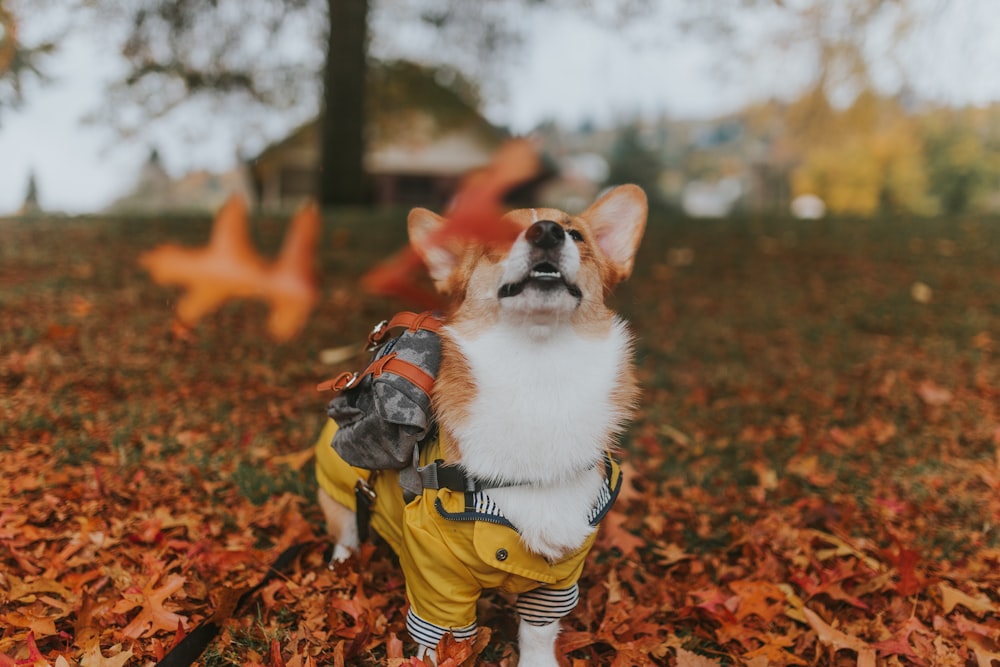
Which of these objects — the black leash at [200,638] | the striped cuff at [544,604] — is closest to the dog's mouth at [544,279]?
the striped cuff at [544,604]

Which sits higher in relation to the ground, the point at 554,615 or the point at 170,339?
the point at 554,615

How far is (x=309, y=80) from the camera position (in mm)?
7527

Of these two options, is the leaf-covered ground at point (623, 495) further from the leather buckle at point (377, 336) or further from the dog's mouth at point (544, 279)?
the dog's mouth at point (544, 279)


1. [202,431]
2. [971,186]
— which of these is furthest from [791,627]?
[971,186]

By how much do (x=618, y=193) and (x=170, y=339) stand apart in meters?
4.02

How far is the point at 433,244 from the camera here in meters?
2.15

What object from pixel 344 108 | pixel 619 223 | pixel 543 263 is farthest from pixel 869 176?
pixel 543 263

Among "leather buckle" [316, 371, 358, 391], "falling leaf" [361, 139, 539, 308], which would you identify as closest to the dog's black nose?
"falling leaf" [361, 139, 539, 308]

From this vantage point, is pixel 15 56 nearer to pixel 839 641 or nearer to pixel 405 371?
pixel 405 371

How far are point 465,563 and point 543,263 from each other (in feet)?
3.10

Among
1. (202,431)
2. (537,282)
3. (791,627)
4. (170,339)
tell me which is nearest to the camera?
(537,282)

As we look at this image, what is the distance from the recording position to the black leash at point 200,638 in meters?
2.19

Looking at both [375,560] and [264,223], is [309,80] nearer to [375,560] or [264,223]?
[264,223]

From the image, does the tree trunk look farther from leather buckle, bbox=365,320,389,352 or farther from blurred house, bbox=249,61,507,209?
leather buckle, bbox=365,320,389,352
